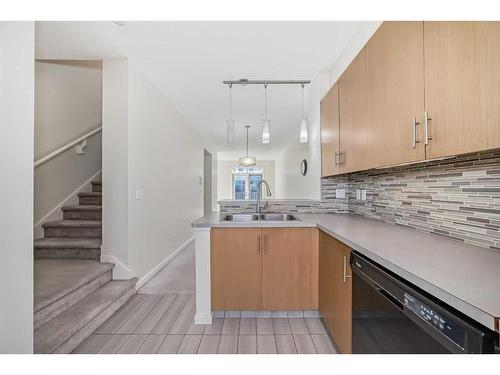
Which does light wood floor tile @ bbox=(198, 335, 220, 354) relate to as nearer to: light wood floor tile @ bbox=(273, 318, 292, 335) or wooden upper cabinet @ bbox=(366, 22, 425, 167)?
light wood floor tile @ bbox=(273, 318, 292, 335)

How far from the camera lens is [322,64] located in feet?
9.15

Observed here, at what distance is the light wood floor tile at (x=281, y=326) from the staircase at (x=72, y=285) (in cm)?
141

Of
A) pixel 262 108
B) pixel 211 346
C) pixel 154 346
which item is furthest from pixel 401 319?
pixel 262 108

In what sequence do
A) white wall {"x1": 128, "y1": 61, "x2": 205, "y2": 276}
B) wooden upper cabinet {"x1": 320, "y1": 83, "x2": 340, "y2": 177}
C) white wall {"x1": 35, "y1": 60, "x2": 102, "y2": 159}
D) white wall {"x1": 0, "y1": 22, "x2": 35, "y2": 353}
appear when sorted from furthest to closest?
white wall {"x1": 35, "y1": 60, "x2": 102, "y2": 159} → white wall {"x1": 128, "y1": 61, "x2": 205, "y2": 276} → wooden upper cabinet {"x1": 320, "y1": 83, "x2": 340, "y2": 177} → white wall {"x1": 0, "y1": 22, "x2": 35, "y2": 353}

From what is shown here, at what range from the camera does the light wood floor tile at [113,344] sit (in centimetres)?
183

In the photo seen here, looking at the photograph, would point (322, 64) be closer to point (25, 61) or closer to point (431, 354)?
point (25, 61)

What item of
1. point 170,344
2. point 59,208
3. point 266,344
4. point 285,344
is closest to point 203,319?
point 170,344

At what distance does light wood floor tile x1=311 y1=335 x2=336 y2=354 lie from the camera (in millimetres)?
1806

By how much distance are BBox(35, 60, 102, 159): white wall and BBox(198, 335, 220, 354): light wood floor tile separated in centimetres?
299

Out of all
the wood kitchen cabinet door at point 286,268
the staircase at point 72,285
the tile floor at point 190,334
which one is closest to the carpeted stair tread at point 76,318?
the staircase at point 72,285

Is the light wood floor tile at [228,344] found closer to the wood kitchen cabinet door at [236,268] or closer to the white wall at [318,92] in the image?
the wood kitchen cabinet door at [236,268]

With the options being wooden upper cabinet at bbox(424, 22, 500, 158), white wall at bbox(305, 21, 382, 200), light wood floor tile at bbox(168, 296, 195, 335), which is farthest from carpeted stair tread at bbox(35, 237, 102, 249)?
wooden upper cabinet at bbox(424, 22, 500, 158)
